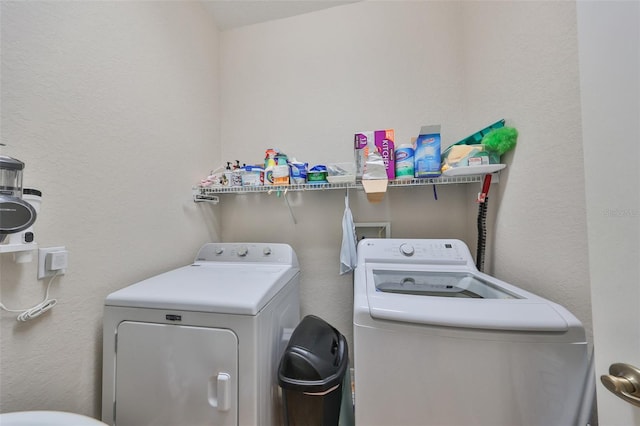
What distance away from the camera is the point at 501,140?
111 centimetres

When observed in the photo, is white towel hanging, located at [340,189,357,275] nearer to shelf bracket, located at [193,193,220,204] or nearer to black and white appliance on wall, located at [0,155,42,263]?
shelf bracket, located at [193,193,220,204]

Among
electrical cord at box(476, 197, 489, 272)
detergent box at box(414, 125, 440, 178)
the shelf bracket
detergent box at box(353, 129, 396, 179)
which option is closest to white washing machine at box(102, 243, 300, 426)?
the shelf bracket

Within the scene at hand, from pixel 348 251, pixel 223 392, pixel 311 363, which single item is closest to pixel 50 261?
pixel 223 392

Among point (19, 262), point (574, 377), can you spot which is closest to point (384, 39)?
point (574, 377)

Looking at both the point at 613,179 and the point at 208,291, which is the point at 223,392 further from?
the point at 613,179

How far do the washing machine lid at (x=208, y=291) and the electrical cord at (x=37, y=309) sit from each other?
16 cm

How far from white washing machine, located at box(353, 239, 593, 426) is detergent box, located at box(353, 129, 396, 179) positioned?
2.88ft

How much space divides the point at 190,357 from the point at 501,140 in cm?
169

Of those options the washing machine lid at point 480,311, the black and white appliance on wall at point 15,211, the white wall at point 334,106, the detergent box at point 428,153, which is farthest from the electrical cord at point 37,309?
the detergent box at point 428,153

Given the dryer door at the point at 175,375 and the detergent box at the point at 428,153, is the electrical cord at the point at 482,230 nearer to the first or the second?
the detergent box at the point at 428,153

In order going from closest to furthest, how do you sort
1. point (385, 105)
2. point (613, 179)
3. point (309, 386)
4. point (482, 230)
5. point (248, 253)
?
point (613, 179) → point (309, 386) → point (482, 230) → point (248, 253) → point (385, 105)

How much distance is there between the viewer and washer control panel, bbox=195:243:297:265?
5.09ft

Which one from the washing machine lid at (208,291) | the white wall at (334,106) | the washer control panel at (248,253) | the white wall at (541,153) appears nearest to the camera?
the white wall at (541,153)

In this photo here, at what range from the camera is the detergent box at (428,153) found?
133cm
